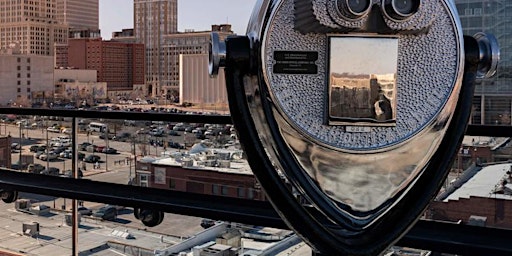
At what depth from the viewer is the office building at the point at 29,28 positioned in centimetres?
6606

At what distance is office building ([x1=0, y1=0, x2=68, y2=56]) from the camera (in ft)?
217

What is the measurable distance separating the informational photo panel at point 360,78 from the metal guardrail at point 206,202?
0.50 meters

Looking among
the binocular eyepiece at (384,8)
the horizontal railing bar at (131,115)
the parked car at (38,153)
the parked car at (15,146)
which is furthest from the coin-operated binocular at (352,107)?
the parked car at (15,146)

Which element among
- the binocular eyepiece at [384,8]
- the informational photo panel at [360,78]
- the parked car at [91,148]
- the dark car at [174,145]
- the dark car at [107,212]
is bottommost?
the dark car at [107,212]

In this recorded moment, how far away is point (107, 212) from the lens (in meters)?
2.02

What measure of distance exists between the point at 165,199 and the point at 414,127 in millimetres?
1048

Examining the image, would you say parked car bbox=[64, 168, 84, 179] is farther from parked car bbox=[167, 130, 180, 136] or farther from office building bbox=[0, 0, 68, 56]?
office building bbox=[0, 0, 68, 56]

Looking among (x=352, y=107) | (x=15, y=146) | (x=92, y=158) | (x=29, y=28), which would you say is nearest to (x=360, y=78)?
(x=352, y=107)

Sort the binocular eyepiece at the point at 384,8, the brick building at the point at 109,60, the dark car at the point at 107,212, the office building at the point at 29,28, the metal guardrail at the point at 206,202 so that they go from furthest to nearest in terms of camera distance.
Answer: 1. the office building at the point at 29,28
2. the brick building at the point at 109,60
3. the dark car at the point at 107,212
4. the metal guardrail at the point at 206,202
5. the binocular eyepiece at the point at 384,8

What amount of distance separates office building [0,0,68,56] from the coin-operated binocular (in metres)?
67.0

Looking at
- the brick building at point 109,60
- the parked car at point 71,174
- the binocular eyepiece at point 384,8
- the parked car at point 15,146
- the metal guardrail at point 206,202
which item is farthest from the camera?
the brick building at point 109,60

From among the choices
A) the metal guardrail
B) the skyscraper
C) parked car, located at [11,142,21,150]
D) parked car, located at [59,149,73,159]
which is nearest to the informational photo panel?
the metal guardrail

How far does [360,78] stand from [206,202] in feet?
3.04

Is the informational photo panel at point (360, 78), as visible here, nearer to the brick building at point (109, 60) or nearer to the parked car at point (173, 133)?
the parked car at point (173, 133)
